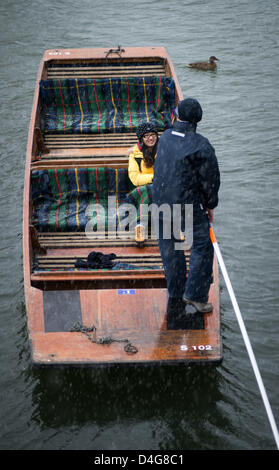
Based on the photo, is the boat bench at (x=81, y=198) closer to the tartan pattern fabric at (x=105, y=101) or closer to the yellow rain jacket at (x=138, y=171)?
the yellow rain jacket at (x=138, y=171)

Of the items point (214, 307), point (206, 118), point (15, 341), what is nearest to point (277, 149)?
point (206, 118)

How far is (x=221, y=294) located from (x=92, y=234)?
1538 millimetres

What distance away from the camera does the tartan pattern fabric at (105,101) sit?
750 centimetres

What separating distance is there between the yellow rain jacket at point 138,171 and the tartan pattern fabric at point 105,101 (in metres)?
1.85

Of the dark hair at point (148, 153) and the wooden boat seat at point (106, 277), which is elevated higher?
the dark hair at point (148, 153)

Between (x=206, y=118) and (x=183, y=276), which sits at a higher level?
(x=206, y=118)

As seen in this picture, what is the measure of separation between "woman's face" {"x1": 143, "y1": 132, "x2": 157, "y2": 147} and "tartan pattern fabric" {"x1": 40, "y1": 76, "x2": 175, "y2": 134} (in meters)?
2.01

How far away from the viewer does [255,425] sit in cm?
443

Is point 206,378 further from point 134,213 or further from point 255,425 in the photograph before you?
point 134,213

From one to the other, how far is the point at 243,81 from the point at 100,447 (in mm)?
9075

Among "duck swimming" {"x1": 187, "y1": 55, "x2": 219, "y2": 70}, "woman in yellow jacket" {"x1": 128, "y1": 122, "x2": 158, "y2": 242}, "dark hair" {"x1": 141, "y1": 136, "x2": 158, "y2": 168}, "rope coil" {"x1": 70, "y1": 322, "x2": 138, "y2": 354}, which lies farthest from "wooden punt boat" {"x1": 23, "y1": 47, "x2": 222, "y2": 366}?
"duck swimming" {"x1": 187, "y1": 55, "x2": 219, "y2": 70}

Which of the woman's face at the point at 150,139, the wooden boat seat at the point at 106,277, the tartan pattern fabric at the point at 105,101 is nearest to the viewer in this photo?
the wooden boat seat at the point at 106,277

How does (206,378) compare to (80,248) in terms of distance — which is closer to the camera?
(206,378)

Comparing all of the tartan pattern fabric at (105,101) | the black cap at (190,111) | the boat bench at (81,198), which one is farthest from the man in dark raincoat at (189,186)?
the tartan pattern fabric at (105,101)
